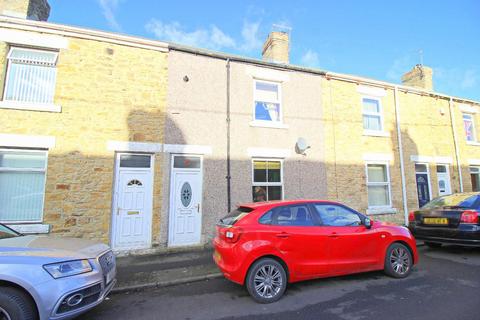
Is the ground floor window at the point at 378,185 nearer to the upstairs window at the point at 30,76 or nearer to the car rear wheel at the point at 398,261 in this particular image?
the car rear wheel at the point at 398,261

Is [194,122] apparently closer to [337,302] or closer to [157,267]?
[157,267]

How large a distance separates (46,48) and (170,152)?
172 inches

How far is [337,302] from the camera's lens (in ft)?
13.4

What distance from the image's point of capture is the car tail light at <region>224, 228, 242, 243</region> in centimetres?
423

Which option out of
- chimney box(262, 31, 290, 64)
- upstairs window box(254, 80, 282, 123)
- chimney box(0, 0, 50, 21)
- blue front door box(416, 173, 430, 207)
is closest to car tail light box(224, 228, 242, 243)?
upstairs window box(254, 80, 282, 123)

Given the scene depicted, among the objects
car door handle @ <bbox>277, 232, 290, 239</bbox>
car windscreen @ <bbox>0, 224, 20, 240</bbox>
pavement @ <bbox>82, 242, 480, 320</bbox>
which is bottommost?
pavement @ <bbox>82, 242, 480, 320</bbox>

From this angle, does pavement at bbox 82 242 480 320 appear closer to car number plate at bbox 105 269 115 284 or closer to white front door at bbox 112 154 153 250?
car number plate at bbox 105 269 115 284

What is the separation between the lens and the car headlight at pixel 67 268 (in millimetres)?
3154

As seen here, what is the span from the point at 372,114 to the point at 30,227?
1210 cm

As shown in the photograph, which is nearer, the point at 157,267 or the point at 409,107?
the point at 157,267

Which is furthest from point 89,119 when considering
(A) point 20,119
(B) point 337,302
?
(B) point 337,302

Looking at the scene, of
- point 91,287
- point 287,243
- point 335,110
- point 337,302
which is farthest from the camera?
point 335,110

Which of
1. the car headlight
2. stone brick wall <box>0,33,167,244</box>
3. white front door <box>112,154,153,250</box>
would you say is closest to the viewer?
the car headlight

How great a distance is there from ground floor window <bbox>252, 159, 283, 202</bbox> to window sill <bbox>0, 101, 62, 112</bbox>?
5.92 metres
